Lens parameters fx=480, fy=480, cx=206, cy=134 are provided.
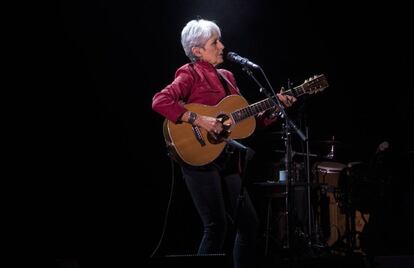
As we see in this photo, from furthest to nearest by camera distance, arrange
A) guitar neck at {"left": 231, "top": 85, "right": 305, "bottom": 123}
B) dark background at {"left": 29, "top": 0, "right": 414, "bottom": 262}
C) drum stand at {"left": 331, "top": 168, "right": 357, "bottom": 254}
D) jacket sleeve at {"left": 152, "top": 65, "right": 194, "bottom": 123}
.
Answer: drum stand at {"left": 331, "top": 168, "right": 357, "bottom": 254}, dark background at {"left": 29, "top": 0, "right": 414, "bottom": 262}, guitar neck at {"left": 231, "top": 85, "right": 305, "bottom": 123}, jacket sleeve at {"left": 152, "top": 65, "right": 194, "bottom": 123}

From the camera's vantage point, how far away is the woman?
300 centimetres

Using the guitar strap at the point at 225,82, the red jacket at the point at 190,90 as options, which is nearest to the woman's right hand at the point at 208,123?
the red jacket at the point at 190,90

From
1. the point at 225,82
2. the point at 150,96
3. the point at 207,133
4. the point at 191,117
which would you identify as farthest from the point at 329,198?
the point at 191,117

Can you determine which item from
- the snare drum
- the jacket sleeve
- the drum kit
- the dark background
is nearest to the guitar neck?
the jacket sleeve

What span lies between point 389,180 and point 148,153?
2.84 metres

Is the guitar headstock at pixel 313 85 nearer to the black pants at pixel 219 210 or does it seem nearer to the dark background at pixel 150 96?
the black pants at pixel 219 210

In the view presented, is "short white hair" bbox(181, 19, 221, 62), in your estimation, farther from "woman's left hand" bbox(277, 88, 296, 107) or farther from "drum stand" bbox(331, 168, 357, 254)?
"drum stand" bbox(331, 168, 357, 254)

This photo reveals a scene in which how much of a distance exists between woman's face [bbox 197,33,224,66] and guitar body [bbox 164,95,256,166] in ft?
0.99

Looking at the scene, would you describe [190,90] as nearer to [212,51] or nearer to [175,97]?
[175,97]

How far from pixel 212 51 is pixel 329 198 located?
3.77 metres

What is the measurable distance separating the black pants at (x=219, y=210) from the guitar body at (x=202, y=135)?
72mm

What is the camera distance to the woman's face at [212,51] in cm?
335

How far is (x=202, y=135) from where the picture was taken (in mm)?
3225

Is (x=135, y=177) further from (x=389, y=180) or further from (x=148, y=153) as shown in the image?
(x=389, y=180)
